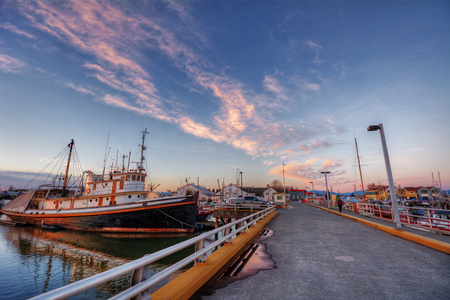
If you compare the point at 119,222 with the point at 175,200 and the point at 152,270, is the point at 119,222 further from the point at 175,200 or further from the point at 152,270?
the point at 152,270

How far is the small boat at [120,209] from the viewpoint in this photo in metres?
23.6

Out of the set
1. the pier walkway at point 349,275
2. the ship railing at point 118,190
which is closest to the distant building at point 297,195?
the ship railing at point 118,190

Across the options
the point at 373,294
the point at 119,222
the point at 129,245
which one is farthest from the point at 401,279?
the point at 119,222

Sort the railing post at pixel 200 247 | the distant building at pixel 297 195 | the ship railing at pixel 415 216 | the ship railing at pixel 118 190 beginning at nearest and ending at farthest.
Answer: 1. the railing post at pixel 200 247
2. the ship railing at pixel 415 216
3. the ship railing at pixel 118 190
4. the distant building at pixel 297 195

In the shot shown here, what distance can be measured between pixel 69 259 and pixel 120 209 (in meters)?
8.98

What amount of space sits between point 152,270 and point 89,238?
1533 cm

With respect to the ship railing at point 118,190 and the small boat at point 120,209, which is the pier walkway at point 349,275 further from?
the ship railing at point 118,190

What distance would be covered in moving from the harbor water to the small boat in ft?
3.94

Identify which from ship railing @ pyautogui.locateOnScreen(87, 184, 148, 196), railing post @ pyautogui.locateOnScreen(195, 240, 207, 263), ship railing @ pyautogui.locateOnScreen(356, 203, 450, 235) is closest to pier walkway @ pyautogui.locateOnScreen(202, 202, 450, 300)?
railing post @ pyautogui.locateOnScreen(195, 240, 207, 263)

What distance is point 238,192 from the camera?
89.2m

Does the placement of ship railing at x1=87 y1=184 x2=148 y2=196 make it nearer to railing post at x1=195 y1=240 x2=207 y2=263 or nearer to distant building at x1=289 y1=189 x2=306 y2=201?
railing post at x1=195 y1=240 x2=207 y2=263

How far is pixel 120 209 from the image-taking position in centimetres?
2347

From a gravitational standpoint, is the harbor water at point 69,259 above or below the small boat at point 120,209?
below

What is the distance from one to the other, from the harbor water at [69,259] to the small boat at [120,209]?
1200 millimetres
